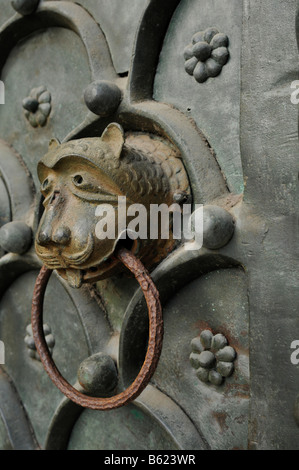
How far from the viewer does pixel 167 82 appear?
841 mm

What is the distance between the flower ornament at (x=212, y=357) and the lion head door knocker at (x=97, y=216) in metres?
0.12

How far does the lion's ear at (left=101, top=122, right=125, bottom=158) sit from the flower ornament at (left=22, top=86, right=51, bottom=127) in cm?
27

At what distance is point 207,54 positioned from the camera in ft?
2.56

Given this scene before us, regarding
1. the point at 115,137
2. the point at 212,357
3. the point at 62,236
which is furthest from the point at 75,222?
the point at 212,357

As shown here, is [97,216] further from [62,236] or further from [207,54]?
[207,54]

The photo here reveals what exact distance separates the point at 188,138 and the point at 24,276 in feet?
1.40

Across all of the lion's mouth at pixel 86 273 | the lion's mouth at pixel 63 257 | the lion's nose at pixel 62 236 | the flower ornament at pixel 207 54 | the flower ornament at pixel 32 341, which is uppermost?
the flower ornament at pixel 207 54

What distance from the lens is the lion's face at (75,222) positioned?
2.29ft

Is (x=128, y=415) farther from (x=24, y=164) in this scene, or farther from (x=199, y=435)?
(x=24, y=164)
